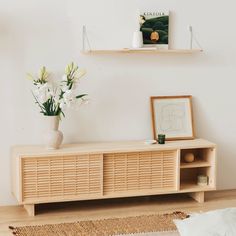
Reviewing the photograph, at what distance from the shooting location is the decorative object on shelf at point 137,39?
464 cm

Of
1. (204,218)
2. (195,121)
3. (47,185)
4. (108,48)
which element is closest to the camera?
(204,218)

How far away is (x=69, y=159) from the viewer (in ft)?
14.4

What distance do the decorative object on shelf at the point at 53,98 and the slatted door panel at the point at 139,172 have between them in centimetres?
→ 47

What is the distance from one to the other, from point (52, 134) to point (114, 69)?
828 millimetres

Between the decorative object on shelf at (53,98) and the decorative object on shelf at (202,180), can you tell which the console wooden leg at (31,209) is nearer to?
the decorative object on shelf at (53,98)

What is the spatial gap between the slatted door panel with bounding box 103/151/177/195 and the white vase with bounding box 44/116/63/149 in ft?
1.33

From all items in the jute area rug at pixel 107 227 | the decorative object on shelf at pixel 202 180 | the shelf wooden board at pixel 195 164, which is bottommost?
the jute area rug at pixel 107 227

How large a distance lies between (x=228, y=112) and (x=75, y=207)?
5.47 ft

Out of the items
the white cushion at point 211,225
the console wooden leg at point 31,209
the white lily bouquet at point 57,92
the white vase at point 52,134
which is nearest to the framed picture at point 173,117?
the white lily bouquet at point 57,92

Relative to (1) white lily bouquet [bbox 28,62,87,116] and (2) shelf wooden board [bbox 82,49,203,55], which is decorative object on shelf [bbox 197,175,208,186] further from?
(1) white lily bouquet [bbox 28,62,87,116]

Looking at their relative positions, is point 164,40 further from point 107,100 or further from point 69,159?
point 69,159

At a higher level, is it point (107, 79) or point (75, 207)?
point (107, 79)

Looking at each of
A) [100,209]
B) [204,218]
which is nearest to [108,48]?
[100,209]

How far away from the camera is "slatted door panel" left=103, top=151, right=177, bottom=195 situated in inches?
177
